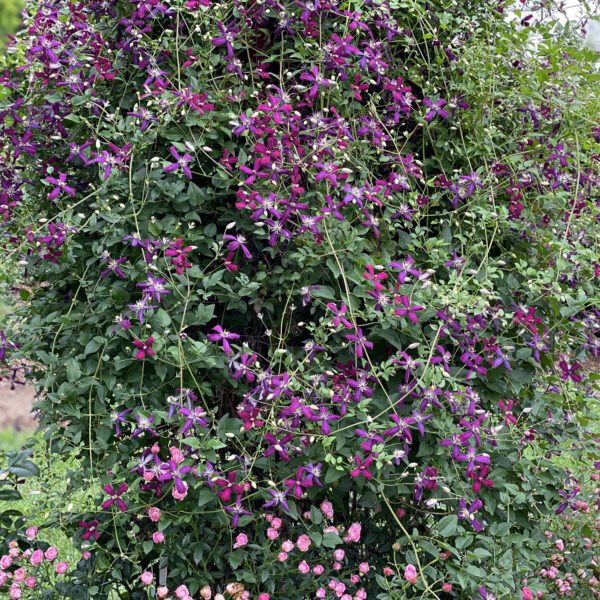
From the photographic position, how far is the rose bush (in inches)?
77.4

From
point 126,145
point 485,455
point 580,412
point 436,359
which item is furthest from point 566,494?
point 126,145

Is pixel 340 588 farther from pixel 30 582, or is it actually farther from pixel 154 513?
pixel 30 582

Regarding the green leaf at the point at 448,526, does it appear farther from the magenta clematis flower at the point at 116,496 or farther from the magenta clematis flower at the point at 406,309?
the magenta clematis flower at the point at 116,496

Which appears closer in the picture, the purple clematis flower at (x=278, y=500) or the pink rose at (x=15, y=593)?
the purple clematis flower at (x=278, y=500)

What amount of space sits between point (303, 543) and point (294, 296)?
670mm

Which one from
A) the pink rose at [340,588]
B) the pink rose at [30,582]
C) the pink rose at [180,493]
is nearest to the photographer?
the pink rose at [180,493]

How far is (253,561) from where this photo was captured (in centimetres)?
206

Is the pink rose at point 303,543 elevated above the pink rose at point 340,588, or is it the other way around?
the pink rose at point 303,543

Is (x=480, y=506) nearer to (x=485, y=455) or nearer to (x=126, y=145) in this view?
(x=485, y=455)

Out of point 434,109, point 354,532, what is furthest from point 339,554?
point 434,109

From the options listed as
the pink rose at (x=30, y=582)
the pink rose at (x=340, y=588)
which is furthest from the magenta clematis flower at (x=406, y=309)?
the pink rose at (x=30, y=582)

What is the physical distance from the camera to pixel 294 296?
2.18m

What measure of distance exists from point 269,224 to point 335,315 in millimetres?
294

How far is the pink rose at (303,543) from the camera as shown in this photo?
6.57ft
